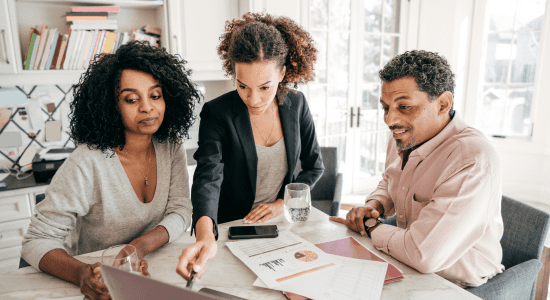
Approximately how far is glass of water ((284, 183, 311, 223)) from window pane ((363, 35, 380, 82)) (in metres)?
2.92

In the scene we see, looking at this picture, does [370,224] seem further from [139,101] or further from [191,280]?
[139,101]

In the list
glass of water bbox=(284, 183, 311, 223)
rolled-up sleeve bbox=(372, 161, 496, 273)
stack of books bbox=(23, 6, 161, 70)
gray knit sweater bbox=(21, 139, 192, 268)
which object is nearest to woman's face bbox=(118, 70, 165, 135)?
gray knit sweater bbox=(21, 139, 192, 268)

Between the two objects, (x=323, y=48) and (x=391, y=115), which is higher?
(x=323, y=48)

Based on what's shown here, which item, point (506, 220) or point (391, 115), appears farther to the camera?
point (506, 220)

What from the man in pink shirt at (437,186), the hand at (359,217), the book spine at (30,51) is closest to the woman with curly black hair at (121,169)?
the hand at (359,217)

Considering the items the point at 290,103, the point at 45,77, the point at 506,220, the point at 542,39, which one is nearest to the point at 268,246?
the point at 290,103

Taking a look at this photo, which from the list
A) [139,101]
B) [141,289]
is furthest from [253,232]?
[141,289]

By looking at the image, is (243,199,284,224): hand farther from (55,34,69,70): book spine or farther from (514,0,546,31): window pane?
(514,0,546,31): window pane

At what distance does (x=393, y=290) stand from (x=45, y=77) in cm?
238

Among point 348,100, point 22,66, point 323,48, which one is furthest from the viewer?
point 348,100

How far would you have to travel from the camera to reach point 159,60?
1.32 metres

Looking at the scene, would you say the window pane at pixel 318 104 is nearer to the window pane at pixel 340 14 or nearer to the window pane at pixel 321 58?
the window pane at pixel 321 58

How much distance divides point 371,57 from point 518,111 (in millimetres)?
1677

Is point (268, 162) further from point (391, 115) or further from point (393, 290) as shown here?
point (393, 290)
